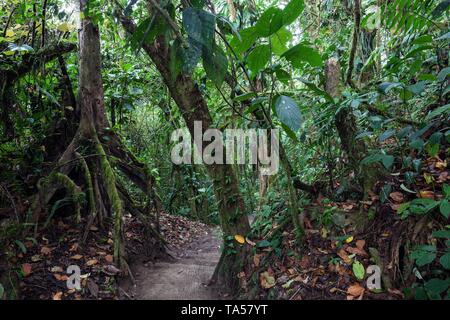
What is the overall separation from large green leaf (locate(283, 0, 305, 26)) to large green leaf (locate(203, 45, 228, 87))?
43cm

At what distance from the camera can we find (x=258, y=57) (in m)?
2.08

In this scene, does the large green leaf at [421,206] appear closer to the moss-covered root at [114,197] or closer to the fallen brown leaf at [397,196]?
the fallen brown leaf at [397,196]

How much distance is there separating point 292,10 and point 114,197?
2.76 m

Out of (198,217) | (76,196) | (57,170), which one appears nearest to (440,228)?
(76,196)

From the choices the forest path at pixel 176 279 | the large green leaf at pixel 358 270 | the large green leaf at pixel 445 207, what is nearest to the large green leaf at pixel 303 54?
the large green leaf at pixel 445 207

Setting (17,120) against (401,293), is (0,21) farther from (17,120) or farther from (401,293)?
(401,293)

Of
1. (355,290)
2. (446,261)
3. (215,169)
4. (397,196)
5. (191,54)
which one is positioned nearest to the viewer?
(191,54)

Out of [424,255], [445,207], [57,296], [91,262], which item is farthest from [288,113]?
[91,262]

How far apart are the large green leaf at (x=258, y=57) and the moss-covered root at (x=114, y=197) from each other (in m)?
2.26

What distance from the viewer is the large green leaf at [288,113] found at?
6.37ft

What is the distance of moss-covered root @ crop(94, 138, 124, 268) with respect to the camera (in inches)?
132

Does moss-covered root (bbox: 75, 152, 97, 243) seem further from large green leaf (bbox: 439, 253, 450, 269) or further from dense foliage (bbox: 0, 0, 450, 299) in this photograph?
large green leaf (bbox: 439, 253, 450, 269)

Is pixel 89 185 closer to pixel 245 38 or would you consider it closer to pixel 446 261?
pixel 245 38
